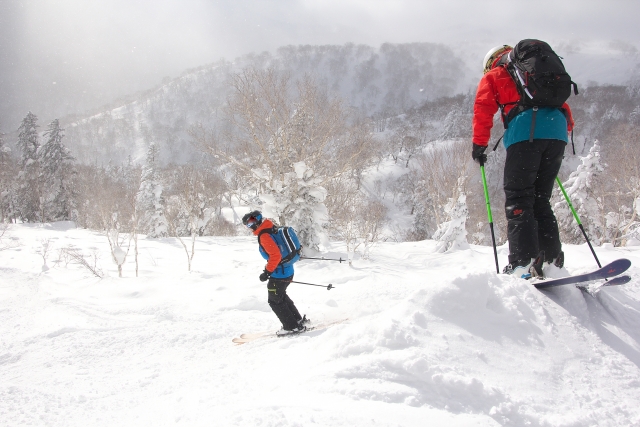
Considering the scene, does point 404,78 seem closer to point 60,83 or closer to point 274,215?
point 274,215

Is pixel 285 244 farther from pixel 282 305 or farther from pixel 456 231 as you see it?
pixel 456 231

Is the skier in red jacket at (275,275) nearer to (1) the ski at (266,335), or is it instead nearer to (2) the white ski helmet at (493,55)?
(1) the ski at (266,335)

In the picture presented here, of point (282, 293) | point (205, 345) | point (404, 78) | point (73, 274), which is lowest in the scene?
point (73, 274)

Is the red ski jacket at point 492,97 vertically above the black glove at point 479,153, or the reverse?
the red ski jacket at point 492,97

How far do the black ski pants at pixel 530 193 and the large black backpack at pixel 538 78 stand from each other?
170 millimetres

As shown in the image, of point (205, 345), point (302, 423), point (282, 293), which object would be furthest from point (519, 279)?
point (205, 345)

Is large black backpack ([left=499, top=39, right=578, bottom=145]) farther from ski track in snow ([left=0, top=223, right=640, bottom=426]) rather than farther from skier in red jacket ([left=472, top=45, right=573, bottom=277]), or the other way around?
ski track in snow ([left=0, top=223, right=640, bottom=426])

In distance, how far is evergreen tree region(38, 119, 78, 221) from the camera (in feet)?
109

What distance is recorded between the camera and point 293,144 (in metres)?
14.6

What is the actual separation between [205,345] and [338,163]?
11.8 meters

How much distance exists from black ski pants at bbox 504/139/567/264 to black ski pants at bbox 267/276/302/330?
2.64 metres

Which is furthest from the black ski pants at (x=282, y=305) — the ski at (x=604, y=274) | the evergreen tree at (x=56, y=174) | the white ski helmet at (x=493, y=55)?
the evergreen tree at (x=56, y=174)

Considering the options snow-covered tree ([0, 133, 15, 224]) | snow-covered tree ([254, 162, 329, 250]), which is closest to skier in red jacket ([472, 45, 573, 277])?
snow-covered tree ([254, 162, 329, 250])

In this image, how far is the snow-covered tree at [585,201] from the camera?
2177cm
